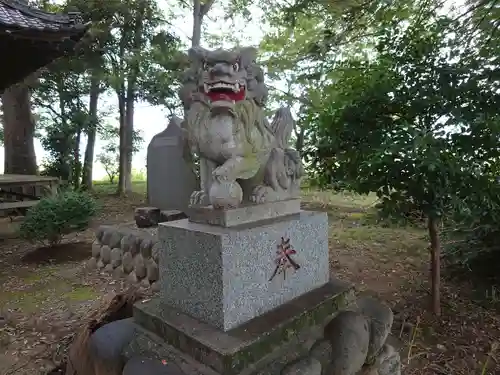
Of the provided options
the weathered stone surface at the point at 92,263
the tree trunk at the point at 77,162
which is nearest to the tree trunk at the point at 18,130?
the tree trunk at the point at 77,162

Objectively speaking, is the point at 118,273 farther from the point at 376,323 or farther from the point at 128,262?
the point at 376,323

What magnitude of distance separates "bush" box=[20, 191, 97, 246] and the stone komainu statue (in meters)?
3.67

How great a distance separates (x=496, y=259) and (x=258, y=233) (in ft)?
11.8

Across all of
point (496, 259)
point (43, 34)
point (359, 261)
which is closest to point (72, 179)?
point (43, 34)

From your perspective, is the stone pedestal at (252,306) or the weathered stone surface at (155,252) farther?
the weathered stone surface at (155,252)

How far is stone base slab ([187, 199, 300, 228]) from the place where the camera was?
1736 millimetres

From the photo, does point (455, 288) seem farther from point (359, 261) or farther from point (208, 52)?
point (208, 52)

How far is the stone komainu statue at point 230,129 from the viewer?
1.67m

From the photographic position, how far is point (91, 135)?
10.4 meters

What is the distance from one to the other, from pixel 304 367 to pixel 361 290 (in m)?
2.32

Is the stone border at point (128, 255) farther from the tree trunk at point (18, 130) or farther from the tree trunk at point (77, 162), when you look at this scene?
the tree trunk at point (77, 162)

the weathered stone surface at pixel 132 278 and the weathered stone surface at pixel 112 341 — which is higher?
the weathered stone surface at pixel 112 341

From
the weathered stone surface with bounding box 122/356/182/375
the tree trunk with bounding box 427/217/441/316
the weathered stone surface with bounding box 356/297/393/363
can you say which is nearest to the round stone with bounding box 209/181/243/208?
the weathered stone surface with bounding box 122/356/182/375

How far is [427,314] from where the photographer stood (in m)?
3.36
